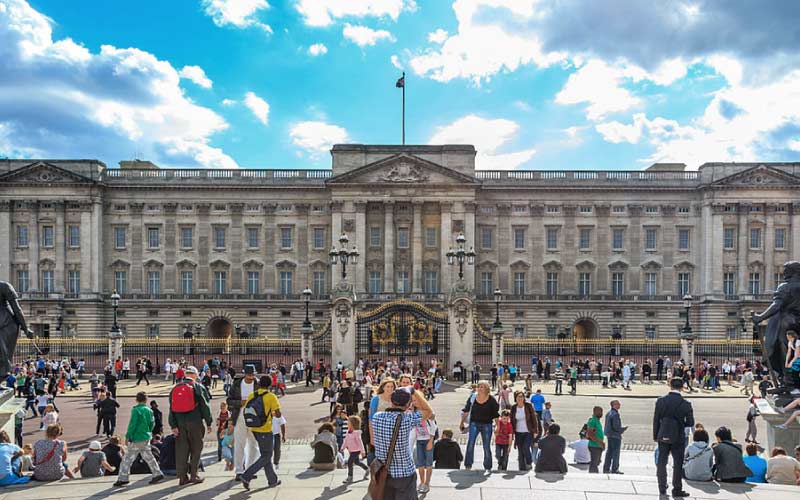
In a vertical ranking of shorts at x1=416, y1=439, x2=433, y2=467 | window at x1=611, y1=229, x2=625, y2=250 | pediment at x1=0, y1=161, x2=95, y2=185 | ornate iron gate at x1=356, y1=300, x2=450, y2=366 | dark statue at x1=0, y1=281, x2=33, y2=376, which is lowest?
ornate iron gate at x1=356, y1=300, x2=450, y2=366

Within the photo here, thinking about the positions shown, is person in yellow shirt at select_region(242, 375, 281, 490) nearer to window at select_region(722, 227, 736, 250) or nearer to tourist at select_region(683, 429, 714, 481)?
tourist at select_region(683, 429, 714, 481)

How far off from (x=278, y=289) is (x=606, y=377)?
3236cm

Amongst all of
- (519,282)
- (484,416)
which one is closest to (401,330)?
(519,282)

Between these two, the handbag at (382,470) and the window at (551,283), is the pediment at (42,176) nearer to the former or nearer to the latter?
the window at (551,283)

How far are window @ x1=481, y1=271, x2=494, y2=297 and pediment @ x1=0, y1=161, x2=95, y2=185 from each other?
35464mm

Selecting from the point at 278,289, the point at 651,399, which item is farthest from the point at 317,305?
the point at 651,399

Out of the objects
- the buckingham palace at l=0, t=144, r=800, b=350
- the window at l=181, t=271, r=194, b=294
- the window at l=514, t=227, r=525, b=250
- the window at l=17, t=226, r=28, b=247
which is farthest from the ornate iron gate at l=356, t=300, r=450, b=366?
the window at l=17, t=226, r=28, b=247

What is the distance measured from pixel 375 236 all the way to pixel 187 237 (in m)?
17.1

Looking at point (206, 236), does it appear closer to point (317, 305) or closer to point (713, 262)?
point (317, 305)

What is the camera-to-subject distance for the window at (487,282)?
55500 mm

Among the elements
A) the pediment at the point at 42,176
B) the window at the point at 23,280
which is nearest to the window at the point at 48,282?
the window at the point at 23,280

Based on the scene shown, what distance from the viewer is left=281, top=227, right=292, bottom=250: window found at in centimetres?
5594

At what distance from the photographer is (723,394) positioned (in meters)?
29.7

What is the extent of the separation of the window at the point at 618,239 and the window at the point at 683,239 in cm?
498
